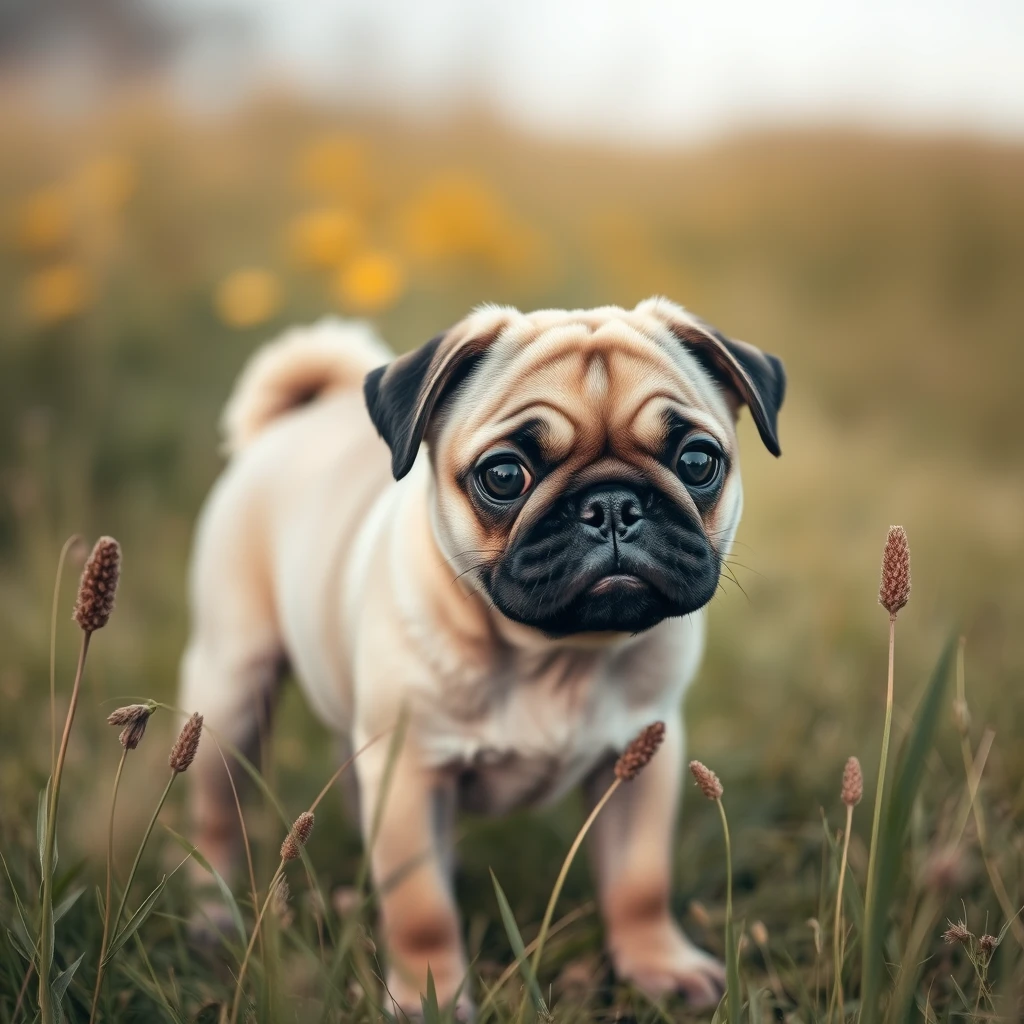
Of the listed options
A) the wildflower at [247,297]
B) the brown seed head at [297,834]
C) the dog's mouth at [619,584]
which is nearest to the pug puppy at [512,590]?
the dog's mouth at [619,584]

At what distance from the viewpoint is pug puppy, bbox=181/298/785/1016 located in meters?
1.96

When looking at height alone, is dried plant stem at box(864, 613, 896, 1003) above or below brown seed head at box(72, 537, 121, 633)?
below

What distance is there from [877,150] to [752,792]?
489 centimetres

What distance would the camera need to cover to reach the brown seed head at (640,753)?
1.66m

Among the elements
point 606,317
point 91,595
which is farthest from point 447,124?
point 91,595

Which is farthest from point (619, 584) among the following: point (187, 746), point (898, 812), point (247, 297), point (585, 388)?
point (247, 297)

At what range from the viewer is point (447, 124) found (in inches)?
257

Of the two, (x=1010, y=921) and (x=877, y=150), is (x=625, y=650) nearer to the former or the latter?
(x=1010, y=921)

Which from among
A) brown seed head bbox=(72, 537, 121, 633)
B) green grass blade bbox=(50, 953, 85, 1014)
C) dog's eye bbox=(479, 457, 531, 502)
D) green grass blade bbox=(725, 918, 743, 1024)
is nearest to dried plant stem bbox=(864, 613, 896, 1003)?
green grass blade bbox=(725, 918, 743, 1024)

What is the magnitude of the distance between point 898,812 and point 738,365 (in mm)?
918

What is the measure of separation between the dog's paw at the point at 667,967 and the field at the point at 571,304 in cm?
5

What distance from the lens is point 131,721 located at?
1561 mm

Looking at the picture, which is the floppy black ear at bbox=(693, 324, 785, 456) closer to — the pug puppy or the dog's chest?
the pug puppy

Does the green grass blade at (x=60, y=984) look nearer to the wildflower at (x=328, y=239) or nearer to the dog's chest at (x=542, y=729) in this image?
the dog's chest at (x=542, y=729)
